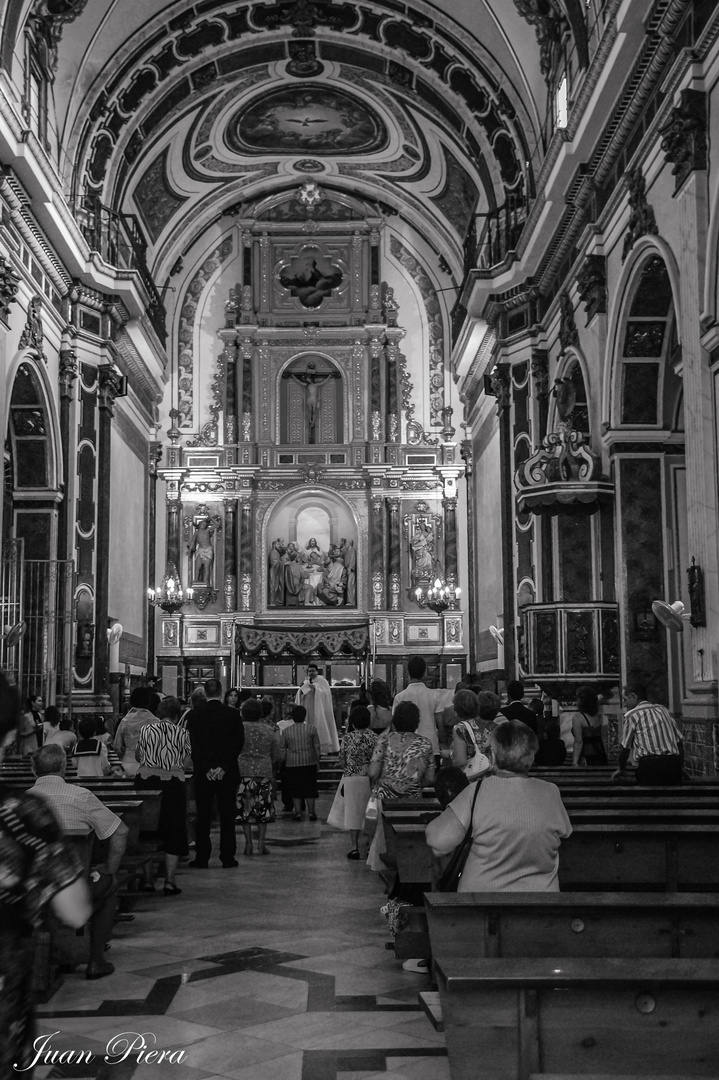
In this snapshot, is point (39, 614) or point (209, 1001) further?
point (39, 614)

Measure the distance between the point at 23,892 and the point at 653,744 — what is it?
688 centimetres

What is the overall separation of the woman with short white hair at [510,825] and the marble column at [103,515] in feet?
53.0

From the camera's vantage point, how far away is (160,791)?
29.3 ft

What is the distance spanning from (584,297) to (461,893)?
1266 cm

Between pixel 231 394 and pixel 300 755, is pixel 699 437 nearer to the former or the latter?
pixel 300 755

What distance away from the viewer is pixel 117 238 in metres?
22.5

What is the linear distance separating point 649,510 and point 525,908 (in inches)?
434

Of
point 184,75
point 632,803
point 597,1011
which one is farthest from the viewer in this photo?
point 184,75

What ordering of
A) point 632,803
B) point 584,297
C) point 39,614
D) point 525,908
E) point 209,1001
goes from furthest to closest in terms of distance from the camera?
point 39,614, point 584,297, point 632,803, point 209,1001, point 525,908

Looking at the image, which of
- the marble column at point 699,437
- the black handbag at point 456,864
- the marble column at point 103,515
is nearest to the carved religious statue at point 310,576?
the marble column at point 103,515

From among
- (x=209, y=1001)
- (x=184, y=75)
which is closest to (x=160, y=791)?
(x=209, y=1001)

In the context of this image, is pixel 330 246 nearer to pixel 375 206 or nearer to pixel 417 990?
pixel 375 206

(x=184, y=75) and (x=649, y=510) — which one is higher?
(x=184, y=75)

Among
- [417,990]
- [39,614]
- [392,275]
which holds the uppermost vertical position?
[392,275]
